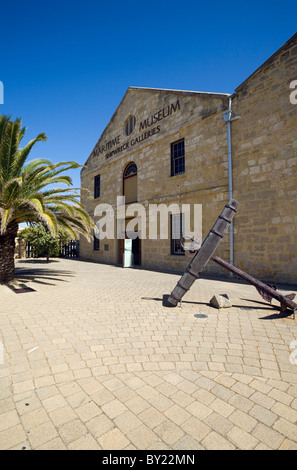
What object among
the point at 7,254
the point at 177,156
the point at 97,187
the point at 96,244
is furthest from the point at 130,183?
the point at 7,254

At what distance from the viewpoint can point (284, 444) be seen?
1729 mm

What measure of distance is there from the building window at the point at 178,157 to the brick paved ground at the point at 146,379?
8.17m

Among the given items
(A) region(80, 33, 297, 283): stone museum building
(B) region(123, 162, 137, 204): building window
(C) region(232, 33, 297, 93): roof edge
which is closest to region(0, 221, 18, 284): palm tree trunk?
(A) region(80, 33, 297, 283): stone museum building

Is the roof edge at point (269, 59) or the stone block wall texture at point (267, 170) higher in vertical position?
the roof edge at point (269, 59)

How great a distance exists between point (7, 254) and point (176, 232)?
277 inches

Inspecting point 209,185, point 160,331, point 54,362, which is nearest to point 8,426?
point 54,362

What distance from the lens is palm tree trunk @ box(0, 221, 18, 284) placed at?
7.38 meters

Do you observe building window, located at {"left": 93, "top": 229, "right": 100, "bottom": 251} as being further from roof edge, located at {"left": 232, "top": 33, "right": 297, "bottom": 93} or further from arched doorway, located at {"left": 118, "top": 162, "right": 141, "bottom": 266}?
roof edge, located at {"left": 232, "top": 33, "right": 297, "bottom": 93}

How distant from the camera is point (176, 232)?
11352mm

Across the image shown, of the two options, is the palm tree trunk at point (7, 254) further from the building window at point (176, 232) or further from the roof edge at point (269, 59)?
the roof edge at point (269, 59)

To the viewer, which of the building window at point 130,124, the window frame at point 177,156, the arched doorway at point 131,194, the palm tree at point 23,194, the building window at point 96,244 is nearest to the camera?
the palm tree at point 23,194

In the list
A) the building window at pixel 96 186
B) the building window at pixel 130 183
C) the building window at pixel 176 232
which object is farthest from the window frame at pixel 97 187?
the building window at pixel 176 232

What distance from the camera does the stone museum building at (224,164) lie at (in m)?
7.90
